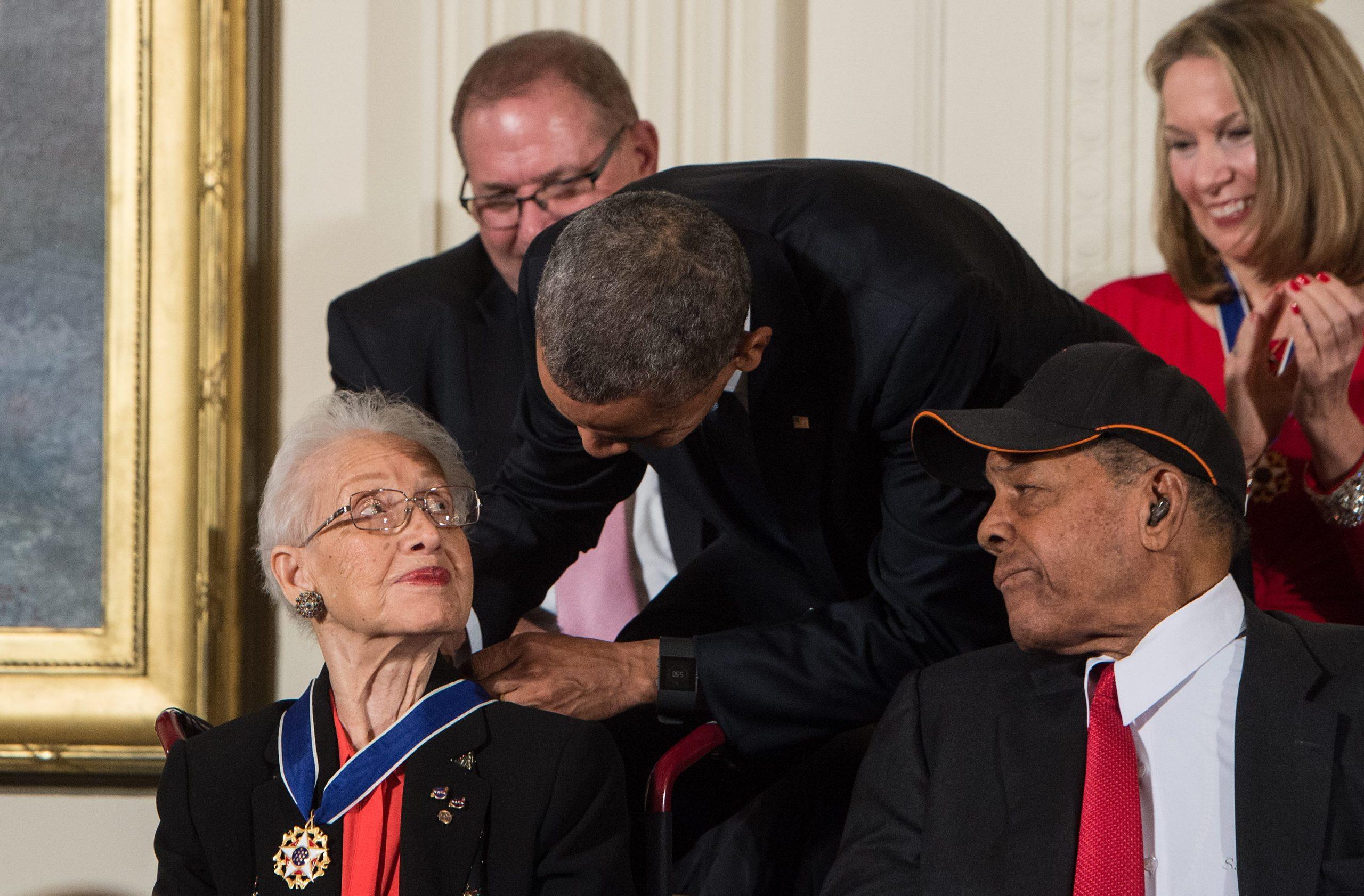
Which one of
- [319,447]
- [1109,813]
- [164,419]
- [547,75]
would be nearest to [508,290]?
[547,75]

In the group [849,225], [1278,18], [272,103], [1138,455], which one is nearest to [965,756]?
[1138,455]

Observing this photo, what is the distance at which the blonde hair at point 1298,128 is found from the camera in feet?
8.63

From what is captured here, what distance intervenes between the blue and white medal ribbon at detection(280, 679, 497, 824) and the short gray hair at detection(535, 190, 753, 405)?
423 millimetres

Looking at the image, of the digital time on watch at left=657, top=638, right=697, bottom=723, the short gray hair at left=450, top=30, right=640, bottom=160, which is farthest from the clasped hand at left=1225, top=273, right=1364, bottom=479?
the short gray hair at left=450, top=30, right=640, bottom=160

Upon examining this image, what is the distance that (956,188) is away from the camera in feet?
11.0

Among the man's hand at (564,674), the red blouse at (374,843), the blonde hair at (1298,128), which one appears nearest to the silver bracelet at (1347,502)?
the blonde hair at (1298,128)

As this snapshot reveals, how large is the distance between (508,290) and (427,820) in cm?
152

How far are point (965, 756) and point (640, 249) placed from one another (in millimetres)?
770

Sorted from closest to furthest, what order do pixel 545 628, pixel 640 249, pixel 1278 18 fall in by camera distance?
pixel 640 249
pixel 1278 18
pixel 545 628

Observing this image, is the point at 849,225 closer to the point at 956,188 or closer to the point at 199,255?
the point at 956,188

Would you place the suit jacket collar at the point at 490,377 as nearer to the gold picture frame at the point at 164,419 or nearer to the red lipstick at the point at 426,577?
the gold picture frame at the point at 164,419

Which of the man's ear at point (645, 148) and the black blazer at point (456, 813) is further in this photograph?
the man's ear at point (645, 148)

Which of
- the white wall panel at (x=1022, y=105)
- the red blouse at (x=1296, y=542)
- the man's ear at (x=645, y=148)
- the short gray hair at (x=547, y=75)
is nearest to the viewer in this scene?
the red blouse at (x=1296, y=542)

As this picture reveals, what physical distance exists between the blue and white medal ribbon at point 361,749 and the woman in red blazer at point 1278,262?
1453 mm
